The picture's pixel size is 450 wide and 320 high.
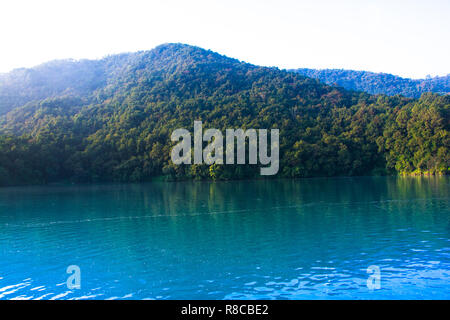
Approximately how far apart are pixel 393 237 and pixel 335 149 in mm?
64573

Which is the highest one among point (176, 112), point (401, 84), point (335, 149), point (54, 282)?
point (401, 84)

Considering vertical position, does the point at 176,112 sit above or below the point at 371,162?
above

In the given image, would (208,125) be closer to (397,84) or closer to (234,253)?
(234,253)

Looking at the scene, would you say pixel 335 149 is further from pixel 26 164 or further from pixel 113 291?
pixel 113 291

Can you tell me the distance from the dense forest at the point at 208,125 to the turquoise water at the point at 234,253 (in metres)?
49.7

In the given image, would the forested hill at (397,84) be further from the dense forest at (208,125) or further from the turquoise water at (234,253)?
the turquoise water at (234,253)

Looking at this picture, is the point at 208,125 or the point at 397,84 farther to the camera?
the point at 397,84

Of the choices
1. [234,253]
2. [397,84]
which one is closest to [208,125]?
[234,253]

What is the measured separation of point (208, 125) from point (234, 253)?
7384 centimetres

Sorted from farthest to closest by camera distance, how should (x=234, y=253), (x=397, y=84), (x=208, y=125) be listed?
1. (x=397, y=84)
2. (x=208, y=125)
3. (x=234, y=253)

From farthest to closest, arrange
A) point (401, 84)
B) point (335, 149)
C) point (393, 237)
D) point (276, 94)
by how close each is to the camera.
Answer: point (401, 84) < point (276, 94) < point (335, 149) < point (393, 237)

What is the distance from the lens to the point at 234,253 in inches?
647
